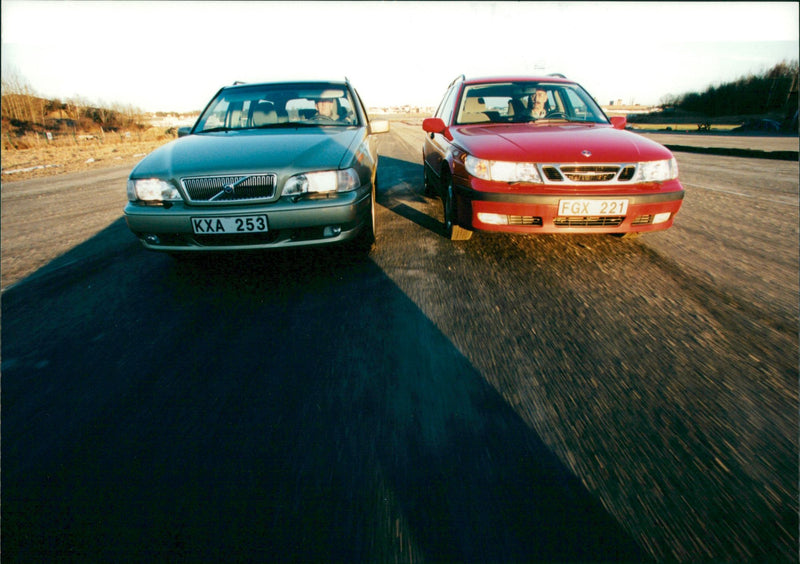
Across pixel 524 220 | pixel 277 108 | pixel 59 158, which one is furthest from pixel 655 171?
pixel 59 158

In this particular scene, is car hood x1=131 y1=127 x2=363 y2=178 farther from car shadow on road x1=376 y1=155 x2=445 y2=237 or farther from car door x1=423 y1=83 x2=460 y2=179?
car shadow on road x1=376 y1=155 x2=445 y2=237

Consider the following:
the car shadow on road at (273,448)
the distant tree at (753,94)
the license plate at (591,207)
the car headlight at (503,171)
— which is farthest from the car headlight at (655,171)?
the distant tree at (753,94)

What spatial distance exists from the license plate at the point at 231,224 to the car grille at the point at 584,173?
2177 mm

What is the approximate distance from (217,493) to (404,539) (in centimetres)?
68

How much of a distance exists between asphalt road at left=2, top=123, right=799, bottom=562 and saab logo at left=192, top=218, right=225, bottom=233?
1.59 ft

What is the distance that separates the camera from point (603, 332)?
227 centimetres

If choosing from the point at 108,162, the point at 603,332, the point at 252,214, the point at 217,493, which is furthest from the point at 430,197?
the point at 108,162

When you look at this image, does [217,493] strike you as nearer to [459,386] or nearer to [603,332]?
[459,386]

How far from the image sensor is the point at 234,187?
9.33ft

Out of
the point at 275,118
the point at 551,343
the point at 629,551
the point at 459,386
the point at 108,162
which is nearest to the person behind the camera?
the point at 629,551

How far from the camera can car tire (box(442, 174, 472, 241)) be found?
3741 millimetres

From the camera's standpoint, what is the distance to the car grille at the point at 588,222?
306 centimetres

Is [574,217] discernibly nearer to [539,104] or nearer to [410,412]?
[539,104]

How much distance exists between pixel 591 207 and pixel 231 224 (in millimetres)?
2678
